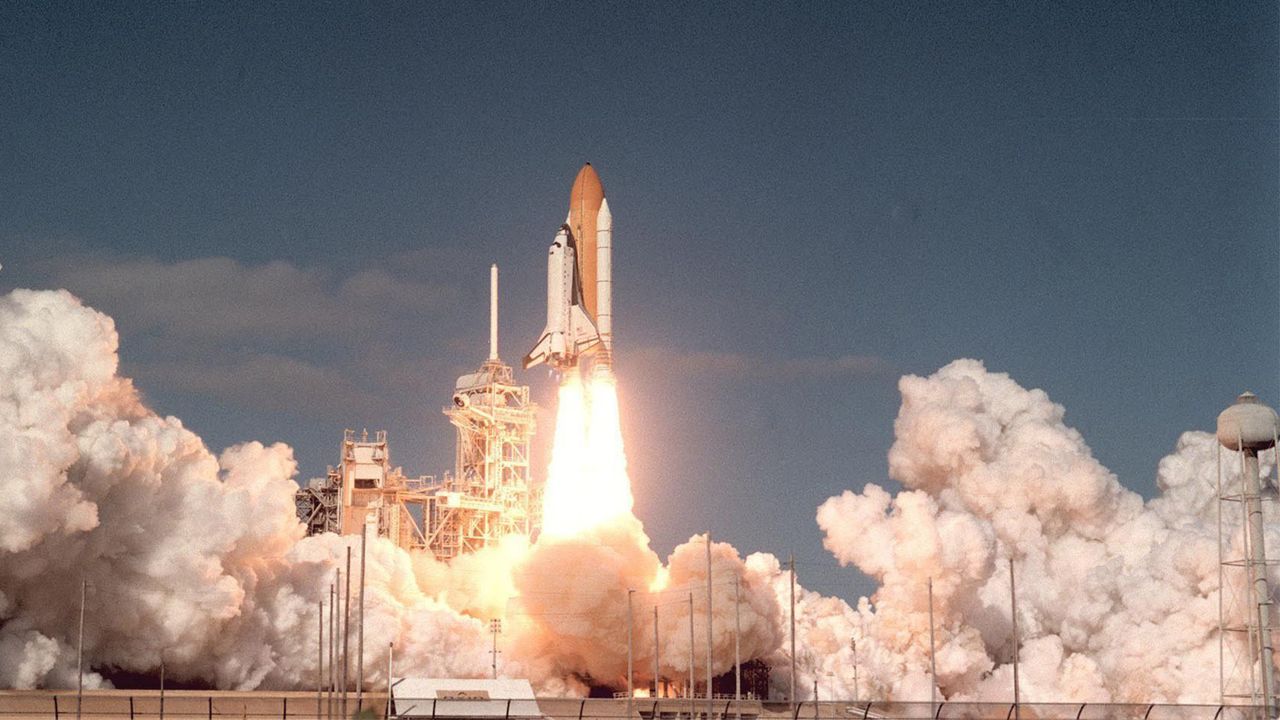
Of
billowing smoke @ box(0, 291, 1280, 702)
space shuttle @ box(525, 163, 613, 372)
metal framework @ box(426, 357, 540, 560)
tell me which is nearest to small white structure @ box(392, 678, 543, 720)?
billowing smoke @ box(0, 291, 1280, 702)

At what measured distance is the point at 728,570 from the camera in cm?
8012

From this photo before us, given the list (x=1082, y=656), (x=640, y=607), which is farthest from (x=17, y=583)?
(x=1082, y=656)

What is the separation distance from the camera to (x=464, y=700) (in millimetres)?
59719

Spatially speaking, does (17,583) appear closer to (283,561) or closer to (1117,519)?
(283,561)

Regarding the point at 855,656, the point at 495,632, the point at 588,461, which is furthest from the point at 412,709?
the point at 855,656

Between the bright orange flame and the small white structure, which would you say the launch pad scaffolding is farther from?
the small white structure

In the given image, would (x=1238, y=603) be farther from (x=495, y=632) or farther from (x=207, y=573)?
(x=207, y=573)

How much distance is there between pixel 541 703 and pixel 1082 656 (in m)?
26.7

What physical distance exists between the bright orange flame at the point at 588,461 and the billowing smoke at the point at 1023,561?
39.2 ft

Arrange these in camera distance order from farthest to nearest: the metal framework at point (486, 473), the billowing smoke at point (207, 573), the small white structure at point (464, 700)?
1. the metal framework at point (486, 473)
2. the billowing smoke at point (207, 573)
3. the small white structure at point (464, 700)

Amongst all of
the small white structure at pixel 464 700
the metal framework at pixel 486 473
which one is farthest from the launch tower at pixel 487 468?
the small white structure at pixel 464 700

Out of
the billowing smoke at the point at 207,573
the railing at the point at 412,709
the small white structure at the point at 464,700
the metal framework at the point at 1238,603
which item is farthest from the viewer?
the billowing smoke at the point at 207,573

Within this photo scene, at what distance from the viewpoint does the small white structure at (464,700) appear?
5894 centimetres

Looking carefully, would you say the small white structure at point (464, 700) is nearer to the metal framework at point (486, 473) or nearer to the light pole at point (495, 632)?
the light pole at point (495, 632)
